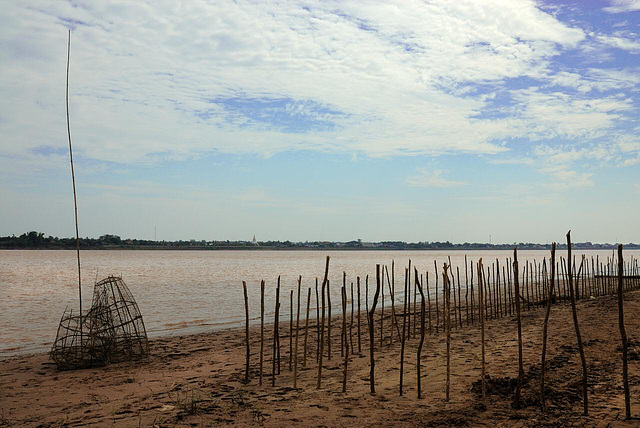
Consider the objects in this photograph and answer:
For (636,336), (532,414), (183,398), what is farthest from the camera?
(636,336)

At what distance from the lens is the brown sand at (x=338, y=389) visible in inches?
212

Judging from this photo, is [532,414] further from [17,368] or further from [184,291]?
[184,291]

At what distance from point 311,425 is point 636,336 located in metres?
6.05

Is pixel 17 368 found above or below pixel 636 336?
below

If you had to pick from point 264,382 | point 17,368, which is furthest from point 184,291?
point 264,382

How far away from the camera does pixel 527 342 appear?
8.78m

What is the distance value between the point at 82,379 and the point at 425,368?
562 cm

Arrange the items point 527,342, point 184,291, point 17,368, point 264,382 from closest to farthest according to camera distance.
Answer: point 264,382 < point 527,342 < point 17,368 < point 184,291

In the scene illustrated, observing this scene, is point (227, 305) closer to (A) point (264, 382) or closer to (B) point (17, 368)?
(B) point (17, 368)

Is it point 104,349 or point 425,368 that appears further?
point 104,349

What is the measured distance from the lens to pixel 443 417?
17.2ft

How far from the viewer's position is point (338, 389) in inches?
260

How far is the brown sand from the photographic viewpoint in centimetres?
538

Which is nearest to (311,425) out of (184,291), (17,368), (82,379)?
(82,379)
